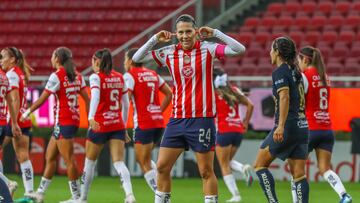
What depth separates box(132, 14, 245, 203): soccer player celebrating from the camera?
1061 cm

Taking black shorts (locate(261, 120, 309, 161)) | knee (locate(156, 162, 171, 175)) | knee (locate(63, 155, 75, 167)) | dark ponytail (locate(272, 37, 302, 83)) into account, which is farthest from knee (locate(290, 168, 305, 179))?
knee (locate(63, 155, 75, 167))

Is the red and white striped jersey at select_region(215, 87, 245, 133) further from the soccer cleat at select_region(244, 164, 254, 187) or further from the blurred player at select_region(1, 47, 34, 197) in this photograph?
the blurred player at select_region(1, 47, 34, 197)

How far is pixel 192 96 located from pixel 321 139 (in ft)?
10.8

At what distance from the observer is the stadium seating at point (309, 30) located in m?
24.1

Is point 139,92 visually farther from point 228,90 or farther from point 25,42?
point 25,42

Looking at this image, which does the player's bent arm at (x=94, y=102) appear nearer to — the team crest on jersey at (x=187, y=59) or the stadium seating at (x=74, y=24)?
the team crest on jersey at (x=187, y=59)

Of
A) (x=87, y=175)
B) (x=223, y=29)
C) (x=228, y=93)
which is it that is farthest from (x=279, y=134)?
(x=223, y=29)

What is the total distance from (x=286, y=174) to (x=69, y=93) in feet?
24.2

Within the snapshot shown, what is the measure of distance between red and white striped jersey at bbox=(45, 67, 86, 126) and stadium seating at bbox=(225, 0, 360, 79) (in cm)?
988

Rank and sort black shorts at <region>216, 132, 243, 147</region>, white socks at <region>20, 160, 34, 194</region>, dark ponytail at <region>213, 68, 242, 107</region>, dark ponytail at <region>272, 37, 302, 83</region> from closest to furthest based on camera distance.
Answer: dark ponytail at <region>272, 37, 302, 83</region> < white socks at <region>20, 160, 34, 194</region> < dark ponytail at <region>213, 68, 242, 107</region> < black shorts at <region>216, 132, 243, 147</region>

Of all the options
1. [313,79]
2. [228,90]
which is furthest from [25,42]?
[313,79]

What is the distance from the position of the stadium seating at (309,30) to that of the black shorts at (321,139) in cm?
995

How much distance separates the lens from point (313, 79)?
43.5 feet

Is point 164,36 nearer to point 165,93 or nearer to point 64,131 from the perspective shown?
point 64,131
